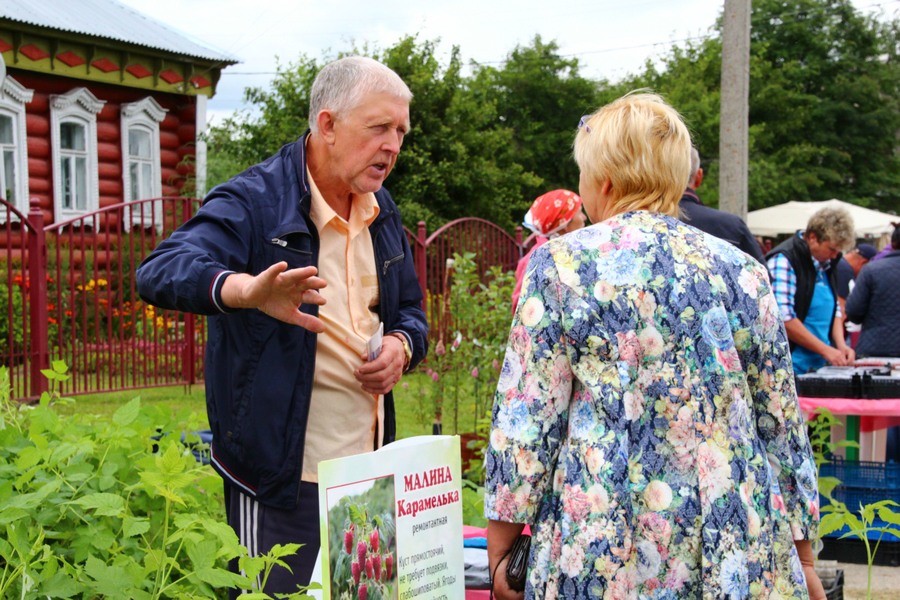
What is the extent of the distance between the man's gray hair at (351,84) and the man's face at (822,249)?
373cm

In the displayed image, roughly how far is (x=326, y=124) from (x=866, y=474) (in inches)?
152

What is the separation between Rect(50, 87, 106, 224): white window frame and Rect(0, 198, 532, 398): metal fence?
3270 millimetres

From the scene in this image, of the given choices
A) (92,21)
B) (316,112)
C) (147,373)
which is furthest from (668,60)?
(316,112)

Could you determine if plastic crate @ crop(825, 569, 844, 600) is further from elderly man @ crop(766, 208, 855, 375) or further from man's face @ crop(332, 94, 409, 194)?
man's face @ crop(332, 94, 409, 194)

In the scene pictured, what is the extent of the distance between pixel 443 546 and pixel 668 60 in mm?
33994

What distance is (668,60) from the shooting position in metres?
34.1

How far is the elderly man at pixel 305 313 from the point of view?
2227 millimetres

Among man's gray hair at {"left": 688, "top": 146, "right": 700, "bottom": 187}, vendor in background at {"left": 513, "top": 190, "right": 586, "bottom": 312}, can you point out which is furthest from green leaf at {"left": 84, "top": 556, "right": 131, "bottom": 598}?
vendor in background at {"left": 513, "top": 190, "right": 586, "bottom": 312}

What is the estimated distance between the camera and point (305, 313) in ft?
7.09

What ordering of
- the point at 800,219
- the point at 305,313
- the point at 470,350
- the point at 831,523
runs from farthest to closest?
1. the point at 800,219
2. the point at 470,350
3. the point at 831,523
4. the point at 305,313

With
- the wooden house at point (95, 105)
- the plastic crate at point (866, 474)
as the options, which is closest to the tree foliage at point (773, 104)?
the wooden house at point (95, 105)

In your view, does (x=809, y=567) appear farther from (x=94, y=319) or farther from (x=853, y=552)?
(x=94, y=319)

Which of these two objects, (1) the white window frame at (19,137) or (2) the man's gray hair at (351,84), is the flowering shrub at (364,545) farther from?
(1) the white window frame at (19,137)

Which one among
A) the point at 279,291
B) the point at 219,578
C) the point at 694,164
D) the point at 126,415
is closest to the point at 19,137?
the point at 694,164
